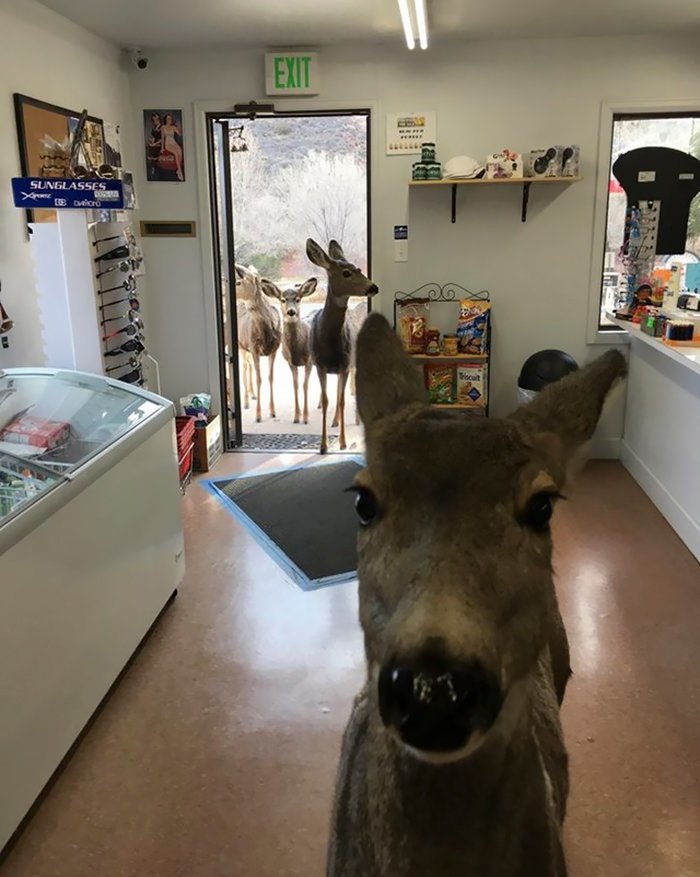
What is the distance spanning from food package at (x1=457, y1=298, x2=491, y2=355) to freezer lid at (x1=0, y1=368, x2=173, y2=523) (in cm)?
257

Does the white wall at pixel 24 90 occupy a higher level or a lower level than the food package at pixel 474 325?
higher

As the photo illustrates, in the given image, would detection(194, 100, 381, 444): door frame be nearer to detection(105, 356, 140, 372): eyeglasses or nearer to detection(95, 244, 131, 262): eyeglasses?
detection(105, 356, 140, 372): eyeglasses

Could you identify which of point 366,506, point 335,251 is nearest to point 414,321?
point 335,251

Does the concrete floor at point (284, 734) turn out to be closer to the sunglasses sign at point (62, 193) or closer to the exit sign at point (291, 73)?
the sunglasses sign at point (62, 193)

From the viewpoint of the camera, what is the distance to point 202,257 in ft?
17.9

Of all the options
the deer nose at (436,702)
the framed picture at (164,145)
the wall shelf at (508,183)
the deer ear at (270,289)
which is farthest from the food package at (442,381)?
the deer nose at (436,702)

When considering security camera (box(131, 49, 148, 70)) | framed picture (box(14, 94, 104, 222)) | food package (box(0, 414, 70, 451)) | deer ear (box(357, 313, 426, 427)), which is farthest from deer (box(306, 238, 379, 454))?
deer ear (box(357, 313, 426, 427))

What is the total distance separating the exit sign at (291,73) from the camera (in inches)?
197

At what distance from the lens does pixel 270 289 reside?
6.33 metres

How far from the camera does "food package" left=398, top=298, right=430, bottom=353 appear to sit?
17.5 feet

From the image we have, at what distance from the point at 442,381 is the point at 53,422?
10.2ft

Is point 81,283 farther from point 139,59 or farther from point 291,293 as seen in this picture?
point 291,293

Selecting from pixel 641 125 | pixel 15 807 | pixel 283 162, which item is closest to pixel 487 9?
pixel 641 125

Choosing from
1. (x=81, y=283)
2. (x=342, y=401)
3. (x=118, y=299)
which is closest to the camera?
(x=81, y=283)
